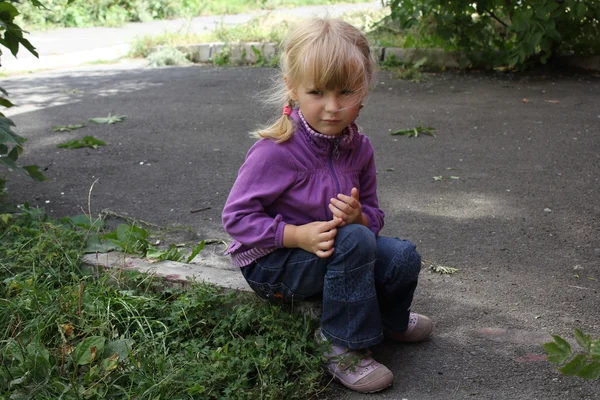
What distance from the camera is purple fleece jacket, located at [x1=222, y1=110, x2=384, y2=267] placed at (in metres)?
2.47

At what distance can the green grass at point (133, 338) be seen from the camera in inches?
87.7

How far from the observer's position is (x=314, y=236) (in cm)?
239

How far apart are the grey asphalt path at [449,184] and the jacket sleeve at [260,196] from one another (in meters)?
0.58

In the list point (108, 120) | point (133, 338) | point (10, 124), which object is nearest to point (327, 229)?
point (133, 338)

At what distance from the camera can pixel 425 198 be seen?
4277 millimetres

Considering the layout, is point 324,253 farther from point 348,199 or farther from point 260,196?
point 260,196

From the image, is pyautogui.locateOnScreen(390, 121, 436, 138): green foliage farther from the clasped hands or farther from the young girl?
the clasped hands

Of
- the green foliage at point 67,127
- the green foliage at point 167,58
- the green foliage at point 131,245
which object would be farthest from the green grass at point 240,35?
the green foliage at point 131,245

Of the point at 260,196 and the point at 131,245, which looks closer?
the point at 260,196

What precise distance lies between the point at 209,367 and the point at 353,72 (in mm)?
1067

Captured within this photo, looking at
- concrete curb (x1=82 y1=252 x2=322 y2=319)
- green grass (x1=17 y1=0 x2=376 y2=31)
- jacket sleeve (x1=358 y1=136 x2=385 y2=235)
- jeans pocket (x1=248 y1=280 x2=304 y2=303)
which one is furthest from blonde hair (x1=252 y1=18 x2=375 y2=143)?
green grass (x1=17 y1=0 x2=376 y2=31)

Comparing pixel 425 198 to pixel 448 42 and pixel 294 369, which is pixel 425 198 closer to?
pixel 294 369

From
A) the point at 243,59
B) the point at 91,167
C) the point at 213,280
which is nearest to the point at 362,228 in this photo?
the point at 213,280

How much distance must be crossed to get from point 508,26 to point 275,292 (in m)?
5.70
